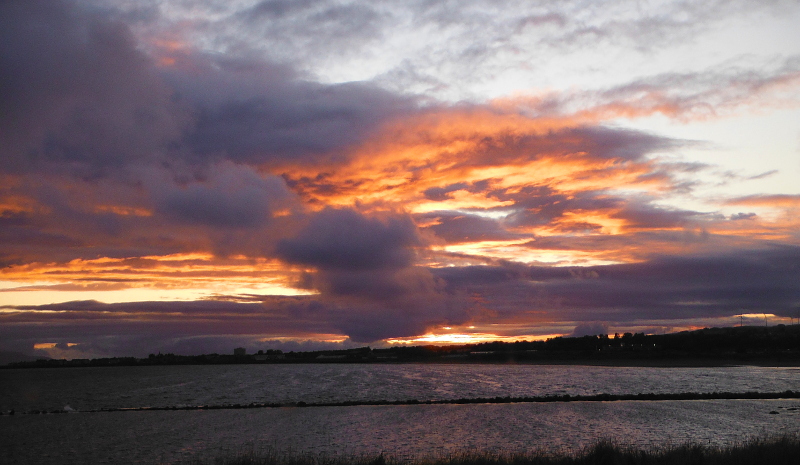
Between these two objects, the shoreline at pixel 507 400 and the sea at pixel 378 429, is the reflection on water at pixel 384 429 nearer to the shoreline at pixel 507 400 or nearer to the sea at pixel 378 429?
the sea at pixel 378 429

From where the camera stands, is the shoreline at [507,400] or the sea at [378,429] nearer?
the sea at [378,429]

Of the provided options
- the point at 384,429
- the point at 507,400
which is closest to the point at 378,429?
the point at 384,429

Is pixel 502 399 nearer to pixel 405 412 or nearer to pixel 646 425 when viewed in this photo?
pixel 405 412

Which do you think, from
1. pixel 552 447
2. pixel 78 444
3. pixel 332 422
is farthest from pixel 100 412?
pixel 552 447

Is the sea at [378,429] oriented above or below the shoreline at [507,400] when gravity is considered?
above

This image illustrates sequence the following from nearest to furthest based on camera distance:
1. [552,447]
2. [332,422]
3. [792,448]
A: 1. [792,448]
2. [552,447]
3. [332,422]

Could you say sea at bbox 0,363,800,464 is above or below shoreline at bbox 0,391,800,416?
above

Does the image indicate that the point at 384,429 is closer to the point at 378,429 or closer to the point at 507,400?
the point at 378,429

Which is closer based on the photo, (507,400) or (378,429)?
(378,429)

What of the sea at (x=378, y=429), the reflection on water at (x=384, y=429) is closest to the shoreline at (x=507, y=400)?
the sea at (x=378, y=429)

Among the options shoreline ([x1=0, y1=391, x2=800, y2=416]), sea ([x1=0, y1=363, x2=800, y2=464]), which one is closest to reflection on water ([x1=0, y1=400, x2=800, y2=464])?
sea ([x1=0, y1=363, x2=800, y2=464])

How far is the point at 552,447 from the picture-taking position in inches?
1689

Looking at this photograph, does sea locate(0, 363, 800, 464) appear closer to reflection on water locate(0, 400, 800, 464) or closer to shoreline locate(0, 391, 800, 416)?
reflection on water locate(0, 400, 800, 464)

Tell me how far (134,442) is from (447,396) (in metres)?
58.7
